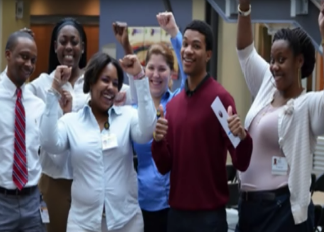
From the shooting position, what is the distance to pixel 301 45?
5.04 meters

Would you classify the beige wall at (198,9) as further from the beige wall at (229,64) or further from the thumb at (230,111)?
the thumb at (230,111)

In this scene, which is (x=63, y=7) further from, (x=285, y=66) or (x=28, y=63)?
(x=285, y=66)

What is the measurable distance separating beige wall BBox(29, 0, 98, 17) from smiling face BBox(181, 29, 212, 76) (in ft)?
37.1

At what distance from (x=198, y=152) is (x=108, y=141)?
672 millimetres

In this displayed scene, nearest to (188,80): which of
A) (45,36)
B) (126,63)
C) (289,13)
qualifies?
(126,63)

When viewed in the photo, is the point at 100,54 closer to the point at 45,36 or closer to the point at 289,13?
the point at 289,13

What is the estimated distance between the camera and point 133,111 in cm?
552

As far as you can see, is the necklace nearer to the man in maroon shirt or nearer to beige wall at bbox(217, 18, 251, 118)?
the man in maroon shirt

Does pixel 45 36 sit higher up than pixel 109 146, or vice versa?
pixel 45 36

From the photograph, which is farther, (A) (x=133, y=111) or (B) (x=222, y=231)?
(A) (x=133, y=111)

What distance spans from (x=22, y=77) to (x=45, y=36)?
11.6 metres

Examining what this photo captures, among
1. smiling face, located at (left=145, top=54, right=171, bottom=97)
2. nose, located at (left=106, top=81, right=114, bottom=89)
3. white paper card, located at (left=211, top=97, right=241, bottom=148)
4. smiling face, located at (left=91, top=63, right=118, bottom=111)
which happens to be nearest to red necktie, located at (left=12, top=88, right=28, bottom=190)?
smiling face, located at (left=91, top=63, right=118, bottom=111)

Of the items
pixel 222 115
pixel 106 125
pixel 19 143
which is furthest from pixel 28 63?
pixel 222 115

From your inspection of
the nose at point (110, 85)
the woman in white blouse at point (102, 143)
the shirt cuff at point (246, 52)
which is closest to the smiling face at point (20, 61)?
the woman in white blouse at point (102, 143)
